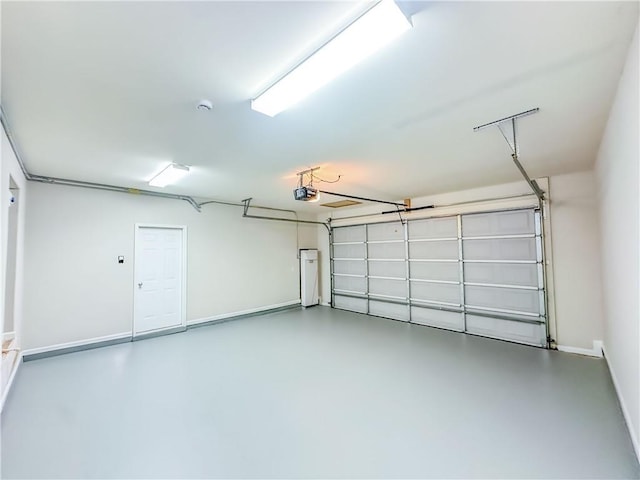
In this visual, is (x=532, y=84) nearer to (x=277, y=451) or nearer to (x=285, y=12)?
(x=285, y=12)

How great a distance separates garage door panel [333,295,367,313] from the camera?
22.4 ft

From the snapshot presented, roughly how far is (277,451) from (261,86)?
251 cm

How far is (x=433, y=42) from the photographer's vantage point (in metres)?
1.51

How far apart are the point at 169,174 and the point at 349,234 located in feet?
14.5

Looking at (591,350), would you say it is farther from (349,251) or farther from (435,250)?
(349,251)

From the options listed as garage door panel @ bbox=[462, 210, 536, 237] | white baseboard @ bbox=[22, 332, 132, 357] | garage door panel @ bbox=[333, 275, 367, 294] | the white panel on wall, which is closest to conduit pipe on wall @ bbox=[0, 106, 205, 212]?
white baseboard @ bbox=[22, 332, 132, 357]

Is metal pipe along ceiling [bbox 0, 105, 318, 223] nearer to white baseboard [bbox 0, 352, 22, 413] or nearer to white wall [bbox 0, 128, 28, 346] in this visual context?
white wall [bbox 0, 128, 28, 346]

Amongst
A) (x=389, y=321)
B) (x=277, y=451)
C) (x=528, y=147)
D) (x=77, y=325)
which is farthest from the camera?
(x=389, y=321)

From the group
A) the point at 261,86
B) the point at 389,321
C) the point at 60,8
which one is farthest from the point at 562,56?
the point at 389,321

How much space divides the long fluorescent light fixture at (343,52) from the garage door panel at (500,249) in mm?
4295

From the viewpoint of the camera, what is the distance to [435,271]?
556 cm

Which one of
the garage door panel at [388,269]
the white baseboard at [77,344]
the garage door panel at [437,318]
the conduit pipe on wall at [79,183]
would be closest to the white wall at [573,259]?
the garage door panel at [437,318]

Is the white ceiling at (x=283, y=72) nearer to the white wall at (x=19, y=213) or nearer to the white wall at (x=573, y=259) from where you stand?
the white wall at (x=19, y=213)

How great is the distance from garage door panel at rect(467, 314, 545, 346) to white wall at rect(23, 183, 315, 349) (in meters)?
4.39
